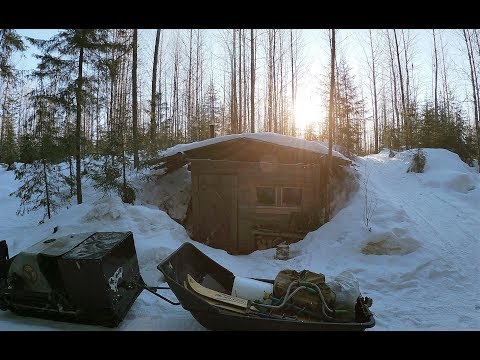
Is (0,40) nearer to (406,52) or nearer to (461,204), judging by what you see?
(461,204)

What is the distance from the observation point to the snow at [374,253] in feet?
17.5

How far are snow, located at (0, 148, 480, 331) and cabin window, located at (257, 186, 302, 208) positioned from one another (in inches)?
62.4

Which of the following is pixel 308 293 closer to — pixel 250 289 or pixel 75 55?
pixel 250 289

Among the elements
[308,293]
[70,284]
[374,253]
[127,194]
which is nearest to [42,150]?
[127,194]

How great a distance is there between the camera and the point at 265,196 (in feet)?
37.0

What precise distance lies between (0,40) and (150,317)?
1203 centimetres

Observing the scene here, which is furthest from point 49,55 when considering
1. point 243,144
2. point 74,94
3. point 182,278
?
point 182,278

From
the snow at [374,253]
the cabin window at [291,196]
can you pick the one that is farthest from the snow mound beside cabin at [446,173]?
the cabin window at [291,196]

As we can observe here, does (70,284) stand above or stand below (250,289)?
above

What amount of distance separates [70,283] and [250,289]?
8.59 feet

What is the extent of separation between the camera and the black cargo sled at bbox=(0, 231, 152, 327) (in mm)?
4340

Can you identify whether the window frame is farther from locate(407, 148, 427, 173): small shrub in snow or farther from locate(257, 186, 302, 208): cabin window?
locate(407, 148, 427, 173): small shrub in snow

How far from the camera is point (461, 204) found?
1141cm

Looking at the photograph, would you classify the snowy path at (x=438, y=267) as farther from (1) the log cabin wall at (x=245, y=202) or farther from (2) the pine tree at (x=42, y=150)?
(2) the pine tree at (x=42, y=150)
